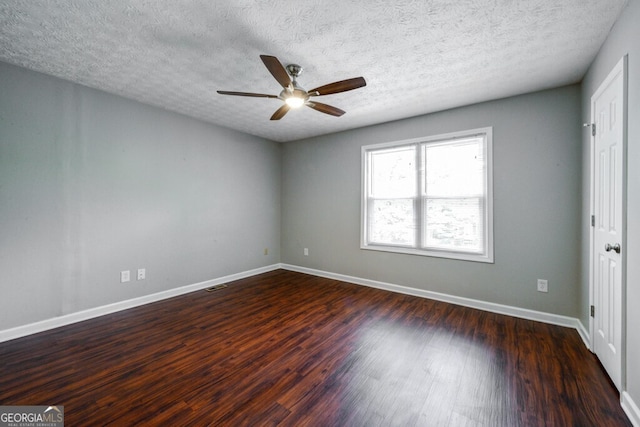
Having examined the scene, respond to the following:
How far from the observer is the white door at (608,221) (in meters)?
1.70

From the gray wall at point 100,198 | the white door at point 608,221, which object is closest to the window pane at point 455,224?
the white door at point 608,221

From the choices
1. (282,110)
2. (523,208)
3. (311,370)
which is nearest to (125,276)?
(311,370)

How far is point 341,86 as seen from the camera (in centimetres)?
206

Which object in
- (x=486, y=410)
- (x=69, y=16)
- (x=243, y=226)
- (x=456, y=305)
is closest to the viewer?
(x=486, y=410)

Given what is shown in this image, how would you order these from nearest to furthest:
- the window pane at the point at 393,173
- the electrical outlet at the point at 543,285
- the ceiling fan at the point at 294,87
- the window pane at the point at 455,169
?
the ceiling fan at the point at 294,87 → the electrical outlet at the point at 543,285 → the window pane at the point at 455,169 → the window pane at the point at 393,173

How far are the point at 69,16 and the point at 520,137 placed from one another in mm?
A: 4199

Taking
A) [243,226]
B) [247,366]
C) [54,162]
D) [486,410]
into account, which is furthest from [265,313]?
[54,162]

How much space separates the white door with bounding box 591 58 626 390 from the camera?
1.70 m

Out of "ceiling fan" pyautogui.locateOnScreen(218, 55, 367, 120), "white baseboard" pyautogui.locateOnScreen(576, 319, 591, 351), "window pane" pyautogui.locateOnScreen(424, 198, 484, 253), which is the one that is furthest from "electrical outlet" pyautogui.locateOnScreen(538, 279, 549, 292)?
"ceiling fan" pyautogui.locateOnScreen(218, 55, 367, 120)

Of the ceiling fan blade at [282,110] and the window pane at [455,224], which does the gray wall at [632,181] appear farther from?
the ceiling fan blade at [282,110]

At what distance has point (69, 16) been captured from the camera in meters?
1.76

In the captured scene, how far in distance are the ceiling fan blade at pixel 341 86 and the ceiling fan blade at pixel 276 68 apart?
256mm

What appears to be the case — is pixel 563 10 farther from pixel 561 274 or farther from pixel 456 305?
pixel 456 305
